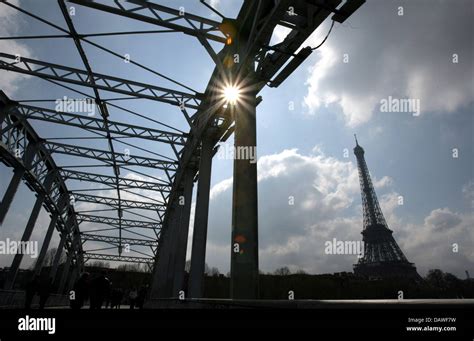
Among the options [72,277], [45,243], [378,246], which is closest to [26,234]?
[45,243]

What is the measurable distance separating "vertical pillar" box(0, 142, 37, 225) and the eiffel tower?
67.5 m

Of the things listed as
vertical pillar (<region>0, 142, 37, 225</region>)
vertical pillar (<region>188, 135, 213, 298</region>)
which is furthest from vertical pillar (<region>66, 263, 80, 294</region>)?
vertical pillar (<region>188, 135, 213, 298</region>)

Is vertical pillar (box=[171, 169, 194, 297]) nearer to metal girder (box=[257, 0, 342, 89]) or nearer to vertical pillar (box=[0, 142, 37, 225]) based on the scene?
metal girder (box=[257, 0, 342, 89])

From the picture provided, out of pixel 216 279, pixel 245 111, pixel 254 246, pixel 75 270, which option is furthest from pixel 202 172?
pixel 216 279

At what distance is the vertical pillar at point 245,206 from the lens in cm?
591

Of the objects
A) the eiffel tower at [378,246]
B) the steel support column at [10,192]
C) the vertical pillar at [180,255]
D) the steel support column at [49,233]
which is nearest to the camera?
the vertical pillar at [180,255]

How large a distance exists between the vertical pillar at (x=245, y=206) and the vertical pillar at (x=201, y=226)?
478cm

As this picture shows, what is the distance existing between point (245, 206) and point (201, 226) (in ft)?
16.9

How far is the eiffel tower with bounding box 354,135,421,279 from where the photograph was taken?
67.1m

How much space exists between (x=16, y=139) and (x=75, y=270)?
32.8m

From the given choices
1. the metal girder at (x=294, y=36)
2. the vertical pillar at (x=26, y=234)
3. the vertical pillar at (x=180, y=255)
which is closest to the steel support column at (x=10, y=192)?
the vertical pillar at (x=26, y=234)

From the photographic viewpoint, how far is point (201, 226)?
11.1 meters

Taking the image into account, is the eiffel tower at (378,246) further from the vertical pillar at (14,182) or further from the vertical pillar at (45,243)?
the vertical pillar at (14,182)

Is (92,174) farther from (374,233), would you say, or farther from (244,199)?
(374,233)
